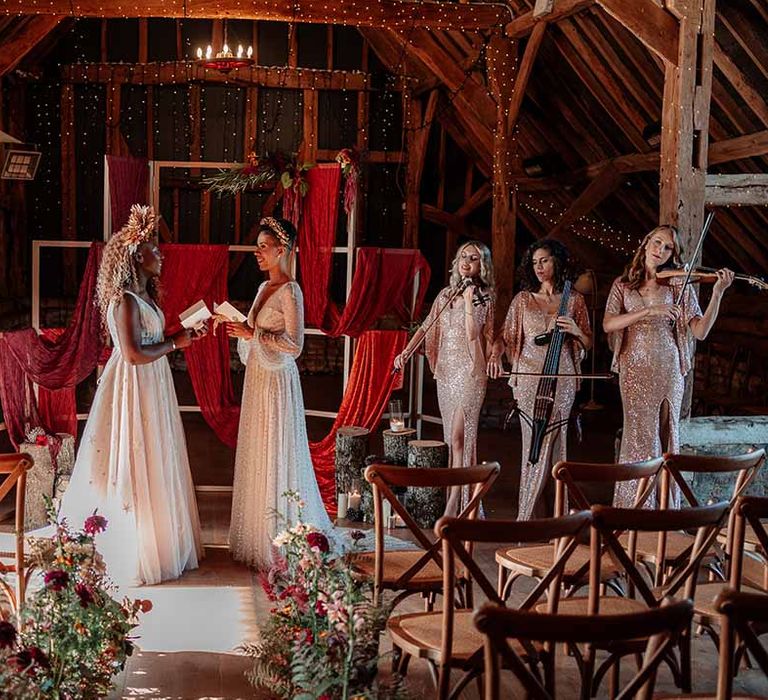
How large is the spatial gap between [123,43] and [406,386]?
17.2ft

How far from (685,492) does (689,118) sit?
3.10m

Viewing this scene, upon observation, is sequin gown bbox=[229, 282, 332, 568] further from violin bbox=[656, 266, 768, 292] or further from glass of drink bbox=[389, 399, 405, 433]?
violin bbox=[656, 266, 768, 292]

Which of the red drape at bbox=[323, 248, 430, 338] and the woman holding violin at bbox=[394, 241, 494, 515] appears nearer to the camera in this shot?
the woman holding violin at bbox=[394, 241, 494, 515]

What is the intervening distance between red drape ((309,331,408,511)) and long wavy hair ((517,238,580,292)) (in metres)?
1.32

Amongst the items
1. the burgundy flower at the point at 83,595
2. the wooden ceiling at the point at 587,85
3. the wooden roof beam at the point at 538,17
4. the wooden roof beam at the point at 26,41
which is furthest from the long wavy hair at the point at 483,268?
the wooden roof beam at the point at 26,41

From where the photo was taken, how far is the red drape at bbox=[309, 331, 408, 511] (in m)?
7.47

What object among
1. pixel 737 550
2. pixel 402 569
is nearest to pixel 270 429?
pixel 402 569

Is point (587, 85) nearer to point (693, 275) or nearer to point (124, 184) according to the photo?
point (693, 275)

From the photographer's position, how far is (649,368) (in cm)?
627

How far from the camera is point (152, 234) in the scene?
18.1 feet

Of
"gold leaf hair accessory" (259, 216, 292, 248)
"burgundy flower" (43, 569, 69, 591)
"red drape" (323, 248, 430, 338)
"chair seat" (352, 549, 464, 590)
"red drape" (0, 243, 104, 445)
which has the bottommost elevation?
"chair seat" (352, 549, 464, 590)

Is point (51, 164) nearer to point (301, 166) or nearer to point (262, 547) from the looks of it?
point (301, 166)

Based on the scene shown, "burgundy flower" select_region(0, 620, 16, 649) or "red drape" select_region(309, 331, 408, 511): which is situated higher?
"red drape" select_region(309, 331, 408, 511)

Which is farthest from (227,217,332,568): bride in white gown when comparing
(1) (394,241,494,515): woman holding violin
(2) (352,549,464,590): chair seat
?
(2) (352,549,464,590): chair seat
